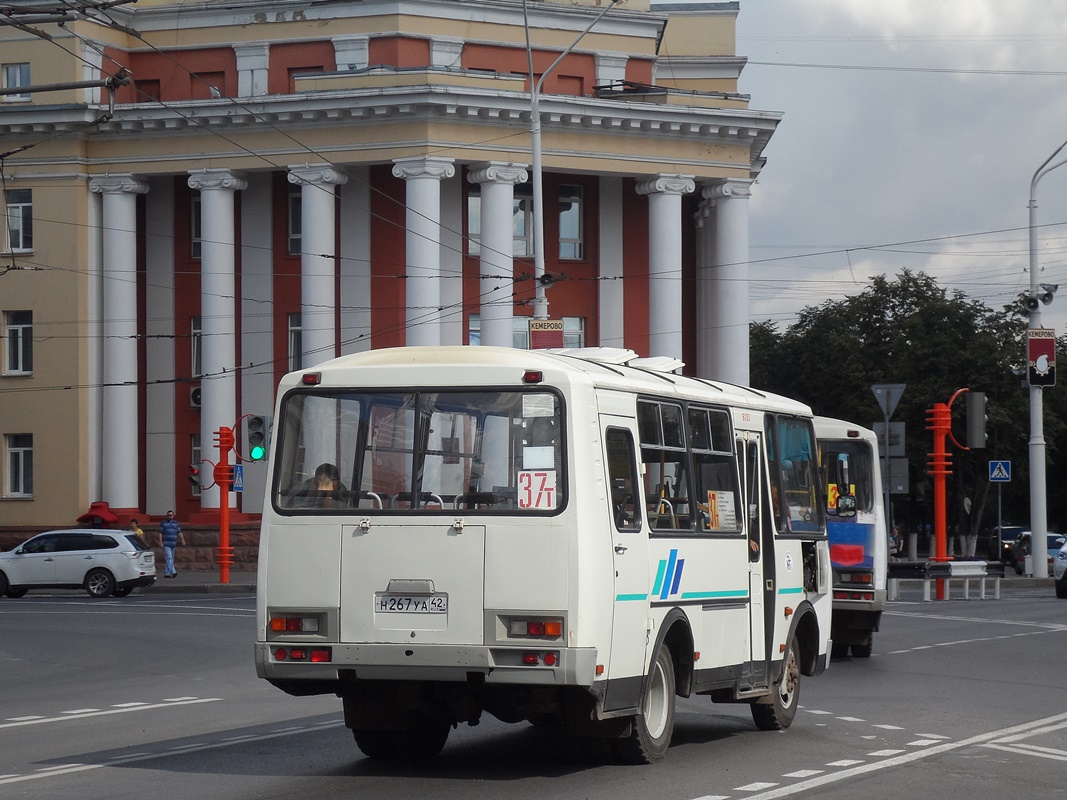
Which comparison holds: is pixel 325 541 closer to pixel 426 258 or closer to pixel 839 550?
pixel 839 550

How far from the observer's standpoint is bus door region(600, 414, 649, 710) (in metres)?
10.6

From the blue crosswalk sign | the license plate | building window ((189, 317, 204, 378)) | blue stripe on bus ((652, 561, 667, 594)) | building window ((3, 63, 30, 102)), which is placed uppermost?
building window ((3, 63, 30, 102))

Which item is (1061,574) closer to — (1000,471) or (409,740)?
(1000,471)

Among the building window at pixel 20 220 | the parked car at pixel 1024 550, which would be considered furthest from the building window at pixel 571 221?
the parked car at pixel 1024 550

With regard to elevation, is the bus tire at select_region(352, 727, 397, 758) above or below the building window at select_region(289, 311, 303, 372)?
below

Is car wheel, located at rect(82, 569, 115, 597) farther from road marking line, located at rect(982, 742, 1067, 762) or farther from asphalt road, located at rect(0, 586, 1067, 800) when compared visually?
road marking line, located at rect(982, 742, 1067, 762)

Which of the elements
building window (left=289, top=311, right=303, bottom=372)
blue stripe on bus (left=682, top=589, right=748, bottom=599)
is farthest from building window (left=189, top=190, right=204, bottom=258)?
blue stripe on bus (left=682, top=589, right=748, bottom=599)

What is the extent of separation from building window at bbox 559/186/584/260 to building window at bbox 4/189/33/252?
15145 millimetres

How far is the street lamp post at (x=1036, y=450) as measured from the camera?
43.5 metres

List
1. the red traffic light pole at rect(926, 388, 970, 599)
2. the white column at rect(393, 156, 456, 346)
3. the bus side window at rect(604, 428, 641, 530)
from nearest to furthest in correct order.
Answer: the bus side window at rect(604, 428, 641, 530) → the red traffic light pole at rect(926, 388, 970, 599) → the white column at rect(393, 156, 456, 346)

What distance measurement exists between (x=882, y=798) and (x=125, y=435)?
1662 inches

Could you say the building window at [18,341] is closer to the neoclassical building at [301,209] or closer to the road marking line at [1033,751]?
the neoclassical building at [301,209]

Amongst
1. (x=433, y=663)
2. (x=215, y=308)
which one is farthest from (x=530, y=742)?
(x=215, y=308)

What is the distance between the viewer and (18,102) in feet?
159
